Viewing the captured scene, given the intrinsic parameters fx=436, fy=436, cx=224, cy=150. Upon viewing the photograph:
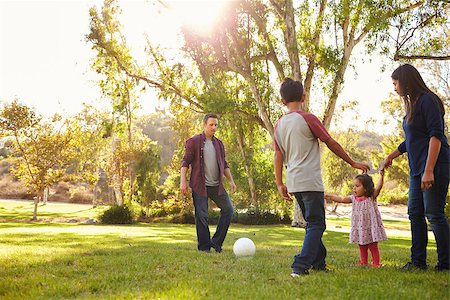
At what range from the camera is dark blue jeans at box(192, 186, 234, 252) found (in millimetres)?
6988

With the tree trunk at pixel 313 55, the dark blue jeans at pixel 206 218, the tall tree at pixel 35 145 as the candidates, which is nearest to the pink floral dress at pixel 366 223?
the dark blue jeans at pixel 206 218

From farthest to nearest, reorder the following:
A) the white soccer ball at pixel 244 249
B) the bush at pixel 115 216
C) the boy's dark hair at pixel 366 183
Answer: the bush at pixel 115 216, the white soccer ball at pixel 244 249, the boy's dark hair at pixel 366 183

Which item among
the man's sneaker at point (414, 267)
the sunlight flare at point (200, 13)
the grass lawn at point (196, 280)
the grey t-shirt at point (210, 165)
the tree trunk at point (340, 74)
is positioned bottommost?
the grass lawn at point (196, 280)

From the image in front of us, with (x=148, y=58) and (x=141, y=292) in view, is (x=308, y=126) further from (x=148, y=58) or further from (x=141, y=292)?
(x=148, y=58)

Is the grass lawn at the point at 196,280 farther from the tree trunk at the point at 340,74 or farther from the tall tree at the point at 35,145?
the tall tree at the point at 35,145

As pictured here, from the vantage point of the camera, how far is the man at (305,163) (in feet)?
14.4

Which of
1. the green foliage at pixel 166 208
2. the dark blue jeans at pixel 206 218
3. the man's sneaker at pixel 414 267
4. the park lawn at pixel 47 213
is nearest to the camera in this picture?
the man's sneaker at pixel 414 267

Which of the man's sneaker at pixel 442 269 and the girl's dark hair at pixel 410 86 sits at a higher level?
the girl's dark hair at pixel 410 86

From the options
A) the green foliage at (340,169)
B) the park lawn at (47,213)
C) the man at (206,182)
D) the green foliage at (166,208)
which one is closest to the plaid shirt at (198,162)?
the man at (206,182)

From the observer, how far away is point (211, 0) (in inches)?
719

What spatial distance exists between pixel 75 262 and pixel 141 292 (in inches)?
86.7

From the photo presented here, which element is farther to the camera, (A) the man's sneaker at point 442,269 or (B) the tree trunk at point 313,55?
(B) the tree trunk at point 313,55

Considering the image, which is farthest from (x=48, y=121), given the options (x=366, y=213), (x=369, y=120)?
(x=369, y=120)

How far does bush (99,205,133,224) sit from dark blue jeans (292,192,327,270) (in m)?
17.5
